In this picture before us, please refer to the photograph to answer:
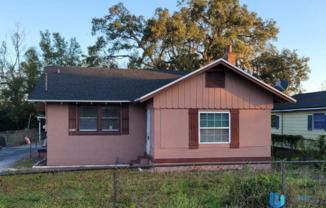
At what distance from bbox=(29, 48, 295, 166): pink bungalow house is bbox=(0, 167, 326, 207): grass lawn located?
206 centimetres

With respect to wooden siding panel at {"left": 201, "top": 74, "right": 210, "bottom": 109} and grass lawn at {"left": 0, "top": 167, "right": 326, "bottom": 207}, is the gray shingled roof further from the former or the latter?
grass lawn at {"left": 0, "top": 167, "right": 326, "bottom": 207}

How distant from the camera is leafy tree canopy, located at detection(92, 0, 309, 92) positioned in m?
25.8

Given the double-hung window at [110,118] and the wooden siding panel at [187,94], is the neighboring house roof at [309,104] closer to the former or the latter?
the wooden siding panel at [187,94]

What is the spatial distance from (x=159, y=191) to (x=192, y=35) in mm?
21674

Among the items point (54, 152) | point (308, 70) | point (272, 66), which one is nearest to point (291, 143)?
point (54, 152)

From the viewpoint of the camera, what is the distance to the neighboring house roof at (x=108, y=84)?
9.91 m

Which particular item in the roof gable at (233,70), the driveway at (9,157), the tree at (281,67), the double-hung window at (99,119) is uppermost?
the tree at (281,67)

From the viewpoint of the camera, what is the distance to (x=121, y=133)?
38.0 feet

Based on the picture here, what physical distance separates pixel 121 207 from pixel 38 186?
303cm

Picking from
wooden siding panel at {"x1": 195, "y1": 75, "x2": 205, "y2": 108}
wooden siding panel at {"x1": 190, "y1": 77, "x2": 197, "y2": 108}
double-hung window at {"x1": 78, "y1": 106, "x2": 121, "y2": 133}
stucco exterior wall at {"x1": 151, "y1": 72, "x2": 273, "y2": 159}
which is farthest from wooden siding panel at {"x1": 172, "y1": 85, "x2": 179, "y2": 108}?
double-hung window at {"x1": 78, "y1": 106, "x2": 121, "y2": 133}

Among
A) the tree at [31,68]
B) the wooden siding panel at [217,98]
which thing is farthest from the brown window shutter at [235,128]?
the tree at [31,68]

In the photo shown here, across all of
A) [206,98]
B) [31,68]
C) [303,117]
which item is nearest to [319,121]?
[303,117]

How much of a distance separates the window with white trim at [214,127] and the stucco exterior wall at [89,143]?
2810 millimetres

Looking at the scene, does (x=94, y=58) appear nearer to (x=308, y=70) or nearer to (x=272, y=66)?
(x=272, y=66)
